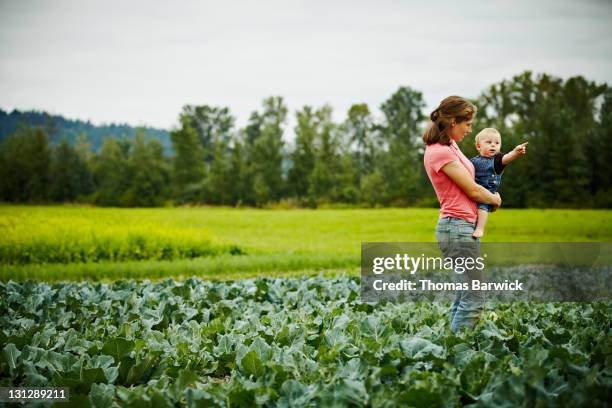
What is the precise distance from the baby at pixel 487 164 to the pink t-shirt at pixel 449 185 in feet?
0.22

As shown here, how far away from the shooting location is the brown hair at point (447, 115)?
12.3ft

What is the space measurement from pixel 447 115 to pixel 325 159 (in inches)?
1529

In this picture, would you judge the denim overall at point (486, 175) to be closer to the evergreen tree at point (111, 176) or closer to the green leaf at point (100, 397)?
the green leaf at point (100, 397)

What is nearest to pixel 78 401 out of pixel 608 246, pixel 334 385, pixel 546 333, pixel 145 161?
pixel 334 385

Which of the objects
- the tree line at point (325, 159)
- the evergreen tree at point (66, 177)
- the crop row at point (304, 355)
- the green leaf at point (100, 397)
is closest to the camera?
the crop row at point (304, 355)

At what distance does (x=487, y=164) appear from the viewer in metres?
3.88

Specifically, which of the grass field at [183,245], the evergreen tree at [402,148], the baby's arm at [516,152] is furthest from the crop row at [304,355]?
the evergreen tree at [402,148]

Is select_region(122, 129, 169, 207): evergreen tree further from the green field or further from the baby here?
the baby

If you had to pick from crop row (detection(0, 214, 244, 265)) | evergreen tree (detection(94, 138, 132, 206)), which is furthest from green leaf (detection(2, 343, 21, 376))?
evergreen tree (detection(94, 138, 132, 206))

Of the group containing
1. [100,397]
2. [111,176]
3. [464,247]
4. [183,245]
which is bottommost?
[183,245]

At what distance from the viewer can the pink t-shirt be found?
3.77 m

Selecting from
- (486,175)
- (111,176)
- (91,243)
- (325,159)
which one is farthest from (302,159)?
(486,175)

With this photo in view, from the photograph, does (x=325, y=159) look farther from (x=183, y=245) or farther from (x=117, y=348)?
(x=117, y=348)

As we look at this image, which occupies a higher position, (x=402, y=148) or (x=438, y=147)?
(x=402, y=148)
